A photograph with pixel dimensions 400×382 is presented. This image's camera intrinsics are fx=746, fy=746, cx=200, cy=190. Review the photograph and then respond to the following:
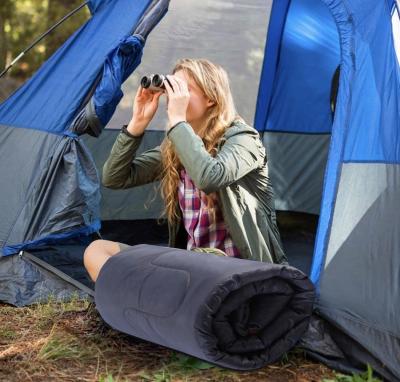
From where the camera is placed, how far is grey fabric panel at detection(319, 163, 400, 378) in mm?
2391

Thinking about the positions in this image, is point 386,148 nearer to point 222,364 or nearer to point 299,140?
point 222,364

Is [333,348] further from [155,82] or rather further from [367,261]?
[155,82]

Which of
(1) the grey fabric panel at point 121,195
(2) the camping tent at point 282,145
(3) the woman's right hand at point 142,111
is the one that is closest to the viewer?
(2) the camping tent at point 282,145

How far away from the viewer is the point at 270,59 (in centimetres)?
488

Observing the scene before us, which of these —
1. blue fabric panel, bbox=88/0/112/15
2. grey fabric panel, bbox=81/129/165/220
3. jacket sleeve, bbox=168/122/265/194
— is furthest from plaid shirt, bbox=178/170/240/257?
grey fabric panel, bbox=81/129/165/220

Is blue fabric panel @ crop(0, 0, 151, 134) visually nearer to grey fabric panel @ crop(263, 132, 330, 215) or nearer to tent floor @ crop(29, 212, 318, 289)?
tent floor @ crop(29, 212, 318, 289)

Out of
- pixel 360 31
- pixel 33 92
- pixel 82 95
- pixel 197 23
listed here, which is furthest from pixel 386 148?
pixel 197 23

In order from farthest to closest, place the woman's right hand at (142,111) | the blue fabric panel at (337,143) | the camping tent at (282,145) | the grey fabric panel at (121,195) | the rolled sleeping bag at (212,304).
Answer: the grey fabric panel at (121,195)
the woman's right hand at (142,111)
the blue fabric panel at (337,143)
the camping tent at (282,145)
the rolled sleeping bag at (212,304)

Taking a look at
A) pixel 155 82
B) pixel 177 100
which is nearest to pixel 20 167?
pixel 155 82

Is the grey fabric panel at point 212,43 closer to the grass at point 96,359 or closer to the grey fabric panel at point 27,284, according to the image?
the grey fabric panel at point 27,284

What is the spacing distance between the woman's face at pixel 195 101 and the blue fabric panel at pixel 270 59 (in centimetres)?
220

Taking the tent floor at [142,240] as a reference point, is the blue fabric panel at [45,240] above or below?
above

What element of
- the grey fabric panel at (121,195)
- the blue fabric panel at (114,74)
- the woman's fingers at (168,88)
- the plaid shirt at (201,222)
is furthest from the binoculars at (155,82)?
the grey fabric panel at (121,195)

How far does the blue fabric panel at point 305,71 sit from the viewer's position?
4766mm
